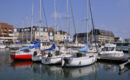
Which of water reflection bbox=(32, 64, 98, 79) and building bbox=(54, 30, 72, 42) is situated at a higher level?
building bbox=(54, 30, 72, 42)

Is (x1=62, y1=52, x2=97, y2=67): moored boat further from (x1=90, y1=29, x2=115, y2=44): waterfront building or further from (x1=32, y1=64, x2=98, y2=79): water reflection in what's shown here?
(x1=90, y1=29, x2=115, y2=44): waterfront building

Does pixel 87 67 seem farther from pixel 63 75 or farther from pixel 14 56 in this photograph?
pixel 14 56

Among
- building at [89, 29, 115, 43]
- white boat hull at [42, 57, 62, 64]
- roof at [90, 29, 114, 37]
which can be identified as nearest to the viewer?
white boat hull at [42, 57, 62, 64]

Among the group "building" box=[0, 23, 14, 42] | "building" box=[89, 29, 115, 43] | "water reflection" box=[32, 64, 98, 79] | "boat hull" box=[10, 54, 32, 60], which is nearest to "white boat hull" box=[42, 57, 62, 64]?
"water reflection" box=[32, 64, 98, 79]

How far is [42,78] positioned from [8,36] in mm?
106822

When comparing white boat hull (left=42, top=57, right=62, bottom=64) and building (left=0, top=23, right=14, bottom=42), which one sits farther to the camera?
building (left=0, top=23, right=14, bottom=42)

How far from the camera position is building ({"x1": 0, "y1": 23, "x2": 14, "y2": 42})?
10994 centimetres

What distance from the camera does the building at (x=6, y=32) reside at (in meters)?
110

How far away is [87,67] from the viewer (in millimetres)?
22891

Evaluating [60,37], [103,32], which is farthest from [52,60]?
[103,32]

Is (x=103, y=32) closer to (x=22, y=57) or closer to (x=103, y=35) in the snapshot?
(x=103, y=35)

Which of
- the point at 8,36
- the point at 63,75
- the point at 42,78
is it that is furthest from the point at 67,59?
the point at 8,36

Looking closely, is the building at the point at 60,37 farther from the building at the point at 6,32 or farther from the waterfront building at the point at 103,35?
the waterfront building at the point at 103,35

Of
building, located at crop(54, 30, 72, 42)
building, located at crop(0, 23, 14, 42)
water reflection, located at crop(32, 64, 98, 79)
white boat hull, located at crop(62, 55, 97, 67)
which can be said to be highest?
building, located at crop(0, 23, 14, 42)
